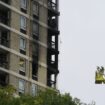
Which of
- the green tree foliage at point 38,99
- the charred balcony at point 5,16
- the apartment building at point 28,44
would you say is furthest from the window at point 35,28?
the green tree foliage at point 38,99

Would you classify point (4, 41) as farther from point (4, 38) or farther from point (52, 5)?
point (52, 5)

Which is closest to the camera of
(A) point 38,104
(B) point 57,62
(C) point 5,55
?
(A) point 38,104

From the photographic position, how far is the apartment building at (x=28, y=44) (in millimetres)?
118750

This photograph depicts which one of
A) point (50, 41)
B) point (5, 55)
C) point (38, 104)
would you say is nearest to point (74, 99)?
point (38, 104)

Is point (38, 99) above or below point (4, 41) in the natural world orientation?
below

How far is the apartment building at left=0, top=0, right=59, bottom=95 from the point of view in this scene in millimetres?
118750

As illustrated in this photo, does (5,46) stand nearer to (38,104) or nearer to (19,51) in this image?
(19,51)

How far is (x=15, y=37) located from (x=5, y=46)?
2.24m

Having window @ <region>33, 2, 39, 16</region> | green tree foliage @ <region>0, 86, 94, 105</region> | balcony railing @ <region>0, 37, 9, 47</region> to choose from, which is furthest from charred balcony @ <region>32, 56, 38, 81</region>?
green tree foliage @ <region>0, 86, 94, 105</region>

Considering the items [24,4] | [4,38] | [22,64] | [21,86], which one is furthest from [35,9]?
[21,86]

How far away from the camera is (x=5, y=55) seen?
389ft

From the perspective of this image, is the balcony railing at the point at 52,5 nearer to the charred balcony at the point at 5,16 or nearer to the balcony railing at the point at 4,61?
the charred balcony at the point at 5,16

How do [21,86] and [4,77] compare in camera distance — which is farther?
[21,86]

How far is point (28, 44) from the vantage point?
123m
